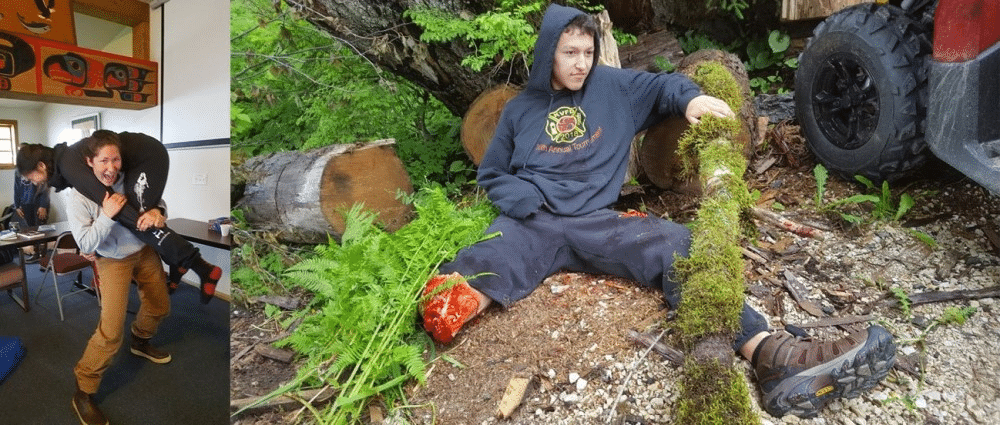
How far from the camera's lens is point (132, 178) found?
2.30 feet

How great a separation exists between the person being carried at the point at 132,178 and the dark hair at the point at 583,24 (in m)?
0.90

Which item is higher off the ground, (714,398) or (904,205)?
(904,205)

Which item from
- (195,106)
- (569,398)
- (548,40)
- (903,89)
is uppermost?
(548,40)

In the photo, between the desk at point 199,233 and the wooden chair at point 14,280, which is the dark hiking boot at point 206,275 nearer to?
the desk at point 199,233

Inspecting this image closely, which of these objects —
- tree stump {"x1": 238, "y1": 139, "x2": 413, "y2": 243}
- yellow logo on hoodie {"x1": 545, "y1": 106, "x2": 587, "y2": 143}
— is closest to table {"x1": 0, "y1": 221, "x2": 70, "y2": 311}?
tree stump {"x1": 238, "y1": 139, "x2": 413, "y2": 243}

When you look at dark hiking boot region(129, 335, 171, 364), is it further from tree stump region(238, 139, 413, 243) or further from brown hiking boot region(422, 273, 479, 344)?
brown hiking boot region(422, 273, 479, 344)

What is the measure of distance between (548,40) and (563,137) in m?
0.24

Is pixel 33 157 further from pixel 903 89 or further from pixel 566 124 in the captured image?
pixel 903 89

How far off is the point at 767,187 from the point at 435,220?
86cm

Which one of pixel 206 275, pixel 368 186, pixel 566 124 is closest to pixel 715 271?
pixel 566 124

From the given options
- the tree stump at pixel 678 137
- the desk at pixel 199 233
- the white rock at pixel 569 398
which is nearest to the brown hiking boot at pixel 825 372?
the white rock at pixel 569 398

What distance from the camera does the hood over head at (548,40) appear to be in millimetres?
1185

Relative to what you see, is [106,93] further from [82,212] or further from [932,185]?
[932,185]

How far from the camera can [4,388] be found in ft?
2.22
